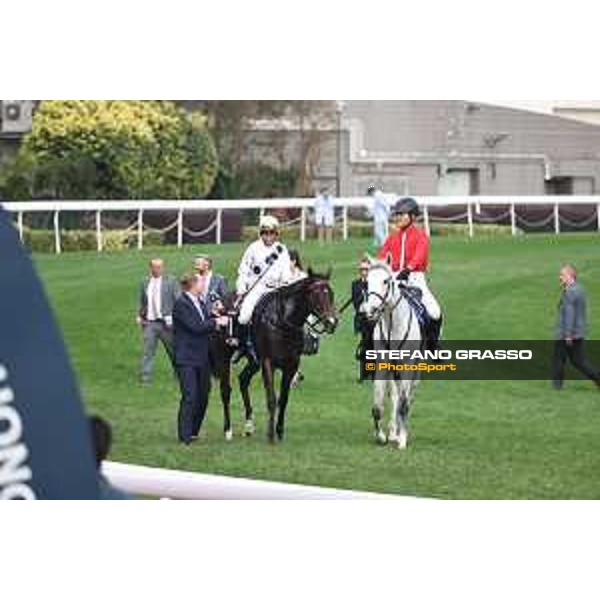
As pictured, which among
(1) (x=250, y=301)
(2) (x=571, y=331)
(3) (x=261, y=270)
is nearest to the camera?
(2) (x=571, y=331)

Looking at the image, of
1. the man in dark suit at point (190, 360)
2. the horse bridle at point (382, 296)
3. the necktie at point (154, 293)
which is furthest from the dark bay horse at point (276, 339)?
the necktie at point (154, 293)

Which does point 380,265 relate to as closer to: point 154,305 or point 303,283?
point 303,283

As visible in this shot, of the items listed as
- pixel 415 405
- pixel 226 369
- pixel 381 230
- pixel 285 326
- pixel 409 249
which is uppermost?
pixel 381 230

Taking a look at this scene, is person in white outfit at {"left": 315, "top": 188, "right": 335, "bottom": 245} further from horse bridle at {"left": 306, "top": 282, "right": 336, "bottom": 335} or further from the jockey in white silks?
horse bridle at {"left": 306, "top": 282, "right": 336, "bottom": 335}

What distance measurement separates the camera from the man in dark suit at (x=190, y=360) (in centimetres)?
969

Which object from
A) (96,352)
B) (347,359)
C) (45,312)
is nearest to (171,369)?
(96,352)

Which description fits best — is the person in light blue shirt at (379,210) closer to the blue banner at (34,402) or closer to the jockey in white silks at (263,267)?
the jockey in white silks at (263,267)

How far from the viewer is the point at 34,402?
6.80 meters

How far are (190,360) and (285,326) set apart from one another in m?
0.70

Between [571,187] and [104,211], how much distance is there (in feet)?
9.36

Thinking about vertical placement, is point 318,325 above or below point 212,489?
above

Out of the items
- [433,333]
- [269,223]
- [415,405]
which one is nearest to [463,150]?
[433,333]

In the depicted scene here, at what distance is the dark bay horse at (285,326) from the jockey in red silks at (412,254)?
44cm

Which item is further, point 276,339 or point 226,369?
point 276,339
